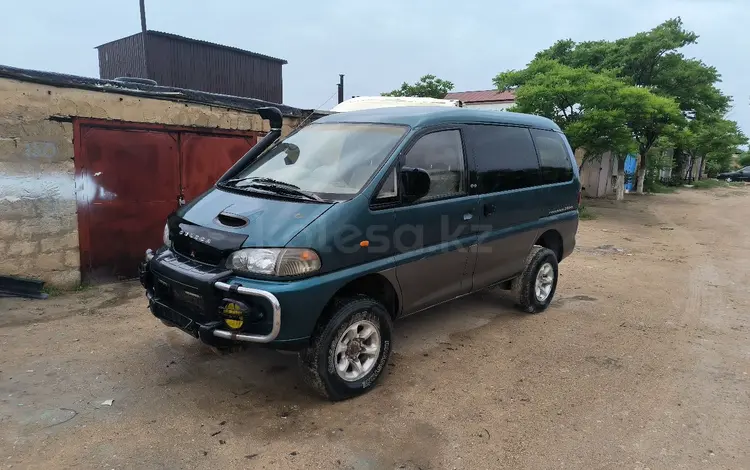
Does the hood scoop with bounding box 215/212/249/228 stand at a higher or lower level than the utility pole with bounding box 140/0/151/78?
lower

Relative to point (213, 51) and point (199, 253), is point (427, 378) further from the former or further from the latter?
point (213, 51)

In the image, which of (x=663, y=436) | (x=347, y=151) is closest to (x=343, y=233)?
(x=347, y=151)

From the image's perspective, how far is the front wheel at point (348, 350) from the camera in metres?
3.38

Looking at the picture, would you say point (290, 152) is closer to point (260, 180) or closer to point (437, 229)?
point (260, 180)

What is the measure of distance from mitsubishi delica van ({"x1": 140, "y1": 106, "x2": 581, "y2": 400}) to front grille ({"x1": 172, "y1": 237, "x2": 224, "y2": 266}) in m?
0.01

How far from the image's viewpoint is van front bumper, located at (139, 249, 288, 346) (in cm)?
312

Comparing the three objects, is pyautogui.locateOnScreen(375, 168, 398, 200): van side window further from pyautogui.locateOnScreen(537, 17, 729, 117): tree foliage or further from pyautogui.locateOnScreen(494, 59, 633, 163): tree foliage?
pyautogui.locateOnScreen(537, 17, 729, 117): tree foliage

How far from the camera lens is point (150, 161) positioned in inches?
261

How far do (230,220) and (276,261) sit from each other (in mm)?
570

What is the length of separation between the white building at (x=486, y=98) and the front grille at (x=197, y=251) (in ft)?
82.1

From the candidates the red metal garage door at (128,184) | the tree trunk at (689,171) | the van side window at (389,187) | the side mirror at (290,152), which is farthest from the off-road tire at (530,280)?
the tree trunk at (689,171)

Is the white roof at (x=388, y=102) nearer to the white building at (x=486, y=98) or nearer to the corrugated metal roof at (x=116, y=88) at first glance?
the corrugated metal roof at (x=116, y=88)

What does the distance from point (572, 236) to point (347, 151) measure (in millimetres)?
3443

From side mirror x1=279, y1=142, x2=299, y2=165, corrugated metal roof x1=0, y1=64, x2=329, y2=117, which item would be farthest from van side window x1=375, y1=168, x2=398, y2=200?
corrugated metal roof x1=0, y1=64, x2=329, y2=117
